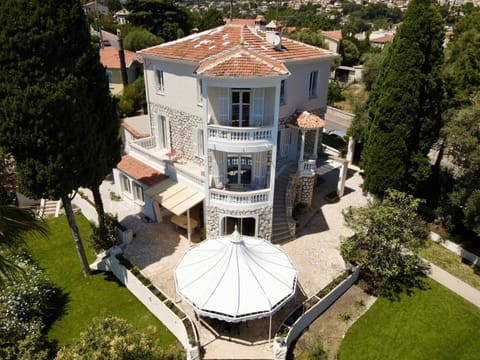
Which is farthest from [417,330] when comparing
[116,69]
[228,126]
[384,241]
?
[116,69]

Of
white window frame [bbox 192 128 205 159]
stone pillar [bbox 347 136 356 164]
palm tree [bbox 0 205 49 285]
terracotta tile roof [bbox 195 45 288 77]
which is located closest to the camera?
palm tree [bbox 0 205 49 285]

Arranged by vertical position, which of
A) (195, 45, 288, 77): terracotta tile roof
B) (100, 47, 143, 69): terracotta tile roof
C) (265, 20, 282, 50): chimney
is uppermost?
(265, 20, 282, 50): chimney

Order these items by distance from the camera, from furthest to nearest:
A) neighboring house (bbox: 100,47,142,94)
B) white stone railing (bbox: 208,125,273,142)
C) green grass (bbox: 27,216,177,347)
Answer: neighboring house (bbox: 100,47,142,94), white stone railing (bbox: 208,125,273,142), green grass (bbox: 27,216,177,347)

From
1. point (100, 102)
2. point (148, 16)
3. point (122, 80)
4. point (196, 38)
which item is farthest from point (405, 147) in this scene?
point (148, 16)

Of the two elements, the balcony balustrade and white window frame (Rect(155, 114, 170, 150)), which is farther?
white window frame (Rect(155, 114, 170, 150))

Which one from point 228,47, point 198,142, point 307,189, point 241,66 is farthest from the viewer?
point 307,189

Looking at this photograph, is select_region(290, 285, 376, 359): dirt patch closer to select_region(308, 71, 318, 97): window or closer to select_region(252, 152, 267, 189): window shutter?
select_region(252, 152, 267, 189): window shutter

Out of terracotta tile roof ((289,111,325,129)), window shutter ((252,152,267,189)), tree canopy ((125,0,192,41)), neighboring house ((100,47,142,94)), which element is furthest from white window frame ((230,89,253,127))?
tree canopy ((125,0,192,41))

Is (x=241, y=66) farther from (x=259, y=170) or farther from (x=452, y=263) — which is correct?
(x=452, y=263)
